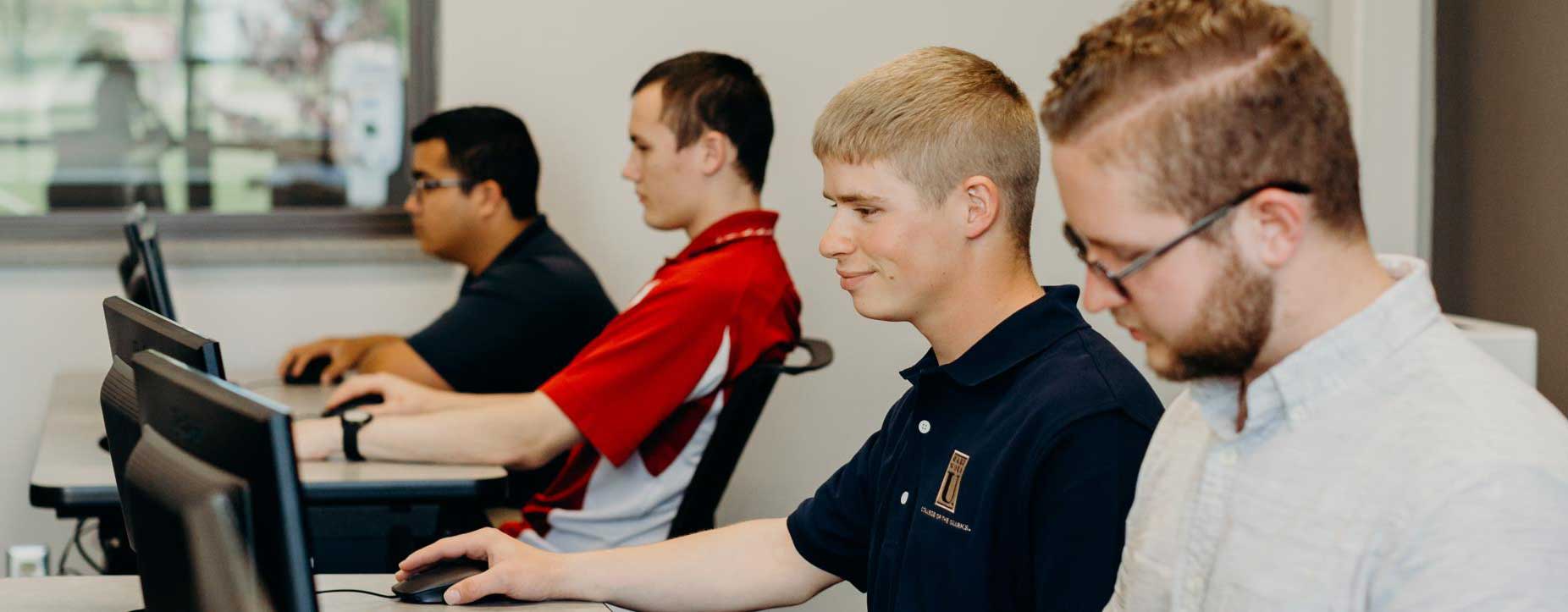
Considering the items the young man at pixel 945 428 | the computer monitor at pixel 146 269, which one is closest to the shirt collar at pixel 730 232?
the young man at pixel 945 428

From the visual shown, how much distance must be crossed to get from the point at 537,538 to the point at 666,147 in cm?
66

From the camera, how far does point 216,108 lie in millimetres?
3404

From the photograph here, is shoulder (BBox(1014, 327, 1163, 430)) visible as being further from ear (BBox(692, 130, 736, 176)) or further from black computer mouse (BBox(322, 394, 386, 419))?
black computer mouse (BBox(322, 394, 386, 419))

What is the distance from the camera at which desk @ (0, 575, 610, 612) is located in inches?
55.3

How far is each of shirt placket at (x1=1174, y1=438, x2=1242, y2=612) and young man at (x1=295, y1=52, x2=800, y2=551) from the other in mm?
1169

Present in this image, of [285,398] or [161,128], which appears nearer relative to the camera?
[285,398]

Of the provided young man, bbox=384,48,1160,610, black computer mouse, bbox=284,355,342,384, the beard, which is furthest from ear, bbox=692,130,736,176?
the beard

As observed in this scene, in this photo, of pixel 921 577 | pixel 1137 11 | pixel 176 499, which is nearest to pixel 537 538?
pixel 921 577

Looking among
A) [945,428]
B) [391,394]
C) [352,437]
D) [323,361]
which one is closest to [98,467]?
[352,437]

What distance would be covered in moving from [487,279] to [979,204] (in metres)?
1.53

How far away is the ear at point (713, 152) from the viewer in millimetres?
2371

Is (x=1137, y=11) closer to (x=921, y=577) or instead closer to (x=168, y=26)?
(x=921, y=577)

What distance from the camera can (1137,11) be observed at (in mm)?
1050

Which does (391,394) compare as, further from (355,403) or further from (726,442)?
(726,442)
